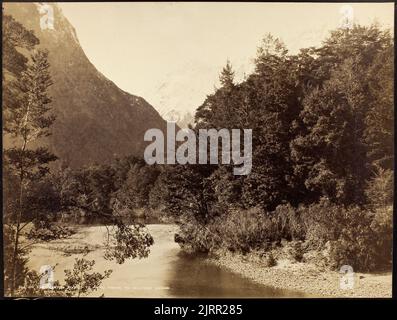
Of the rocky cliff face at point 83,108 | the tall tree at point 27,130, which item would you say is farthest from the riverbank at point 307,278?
the tall tree at point 27,130

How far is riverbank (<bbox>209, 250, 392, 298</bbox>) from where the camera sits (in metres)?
6.63

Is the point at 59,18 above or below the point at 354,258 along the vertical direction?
above

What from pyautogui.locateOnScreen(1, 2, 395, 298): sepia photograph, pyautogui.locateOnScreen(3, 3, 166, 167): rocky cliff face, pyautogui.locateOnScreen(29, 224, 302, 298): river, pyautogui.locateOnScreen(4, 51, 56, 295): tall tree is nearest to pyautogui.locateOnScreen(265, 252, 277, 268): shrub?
pyautogui.locateOnScreen(1, 2, 395, 298): sepia photograph

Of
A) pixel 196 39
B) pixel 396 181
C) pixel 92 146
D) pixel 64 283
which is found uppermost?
pixel 196 39

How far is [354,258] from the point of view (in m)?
6.63

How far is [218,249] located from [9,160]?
9.66 ft

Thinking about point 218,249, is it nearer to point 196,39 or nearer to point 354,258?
point 354,258

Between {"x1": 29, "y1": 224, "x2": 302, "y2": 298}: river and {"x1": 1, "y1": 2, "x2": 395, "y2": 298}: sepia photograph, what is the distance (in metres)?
0.02

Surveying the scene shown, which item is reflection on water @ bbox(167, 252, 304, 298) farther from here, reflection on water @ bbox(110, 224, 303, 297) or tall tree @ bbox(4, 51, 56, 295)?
tall tree @ bbox(4, 51, 56, 295)

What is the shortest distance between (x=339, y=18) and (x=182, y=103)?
2.28 metres

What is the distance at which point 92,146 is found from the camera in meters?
6.73
